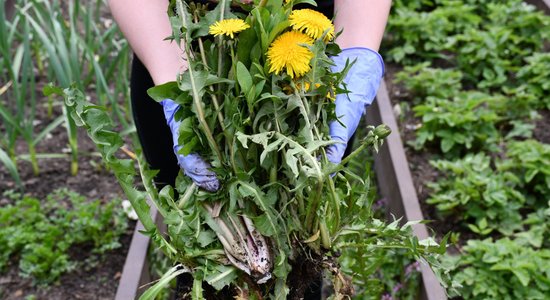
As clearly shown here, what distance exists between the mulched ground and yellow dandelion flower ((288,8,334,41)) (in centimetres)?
160

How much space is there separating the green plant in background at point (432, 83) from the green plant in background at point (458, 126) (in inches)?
7.2

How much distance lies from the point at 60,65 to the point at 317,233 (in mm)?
1687

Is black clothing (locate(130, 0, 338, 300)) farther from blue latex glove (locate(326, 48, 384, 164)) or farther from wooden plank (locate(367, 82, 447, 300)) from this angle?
blue latex glove (locate(326, 48, 384, 164))

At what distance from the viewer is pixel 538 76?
3.39m

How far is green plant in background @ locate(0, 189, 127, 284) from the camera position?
2582mm

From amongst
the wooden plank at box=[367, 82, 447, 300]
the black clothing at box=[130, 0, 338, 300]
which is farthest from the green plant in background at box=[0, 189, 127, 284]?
the wooden plank at box=[367, 82, 447, 300]

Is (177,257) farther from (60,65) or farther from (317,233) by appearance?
(60,65)

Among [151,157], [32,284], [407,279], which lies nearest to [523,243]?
[407,279]

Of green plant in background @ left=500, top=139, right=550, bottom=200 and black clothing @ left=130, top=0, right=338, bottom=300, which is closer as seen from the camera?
black clothing @ left=130, top=0, right=338, bottom=300

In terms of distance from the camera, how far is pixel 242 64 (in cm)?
130

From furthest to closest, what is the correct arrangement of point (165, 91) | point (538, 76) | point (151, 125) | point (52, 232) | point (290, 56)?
1. point (538, 76)
2. point (52, 232)
3. point (151, 125)
4. point (165, 91)
5. point (290, 56)

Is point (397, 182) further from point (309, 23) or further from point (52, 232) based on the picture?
point (309, 23)

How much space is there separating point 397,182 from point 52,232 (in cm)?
130

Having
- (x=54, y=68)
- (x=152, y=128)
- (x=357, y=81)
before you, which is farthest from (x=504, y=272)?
(x=54, y=68)
